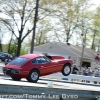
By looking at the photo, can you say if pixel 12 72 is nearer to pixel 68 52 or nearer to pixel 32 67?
pixel 32 67

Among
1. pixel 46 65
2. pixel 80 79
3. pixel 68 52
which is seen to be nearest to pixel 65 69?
pixel 46 65

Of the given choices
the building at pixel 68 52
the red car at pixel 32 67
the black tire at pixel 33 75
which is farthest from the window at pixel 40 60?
the building at pixel 68 52

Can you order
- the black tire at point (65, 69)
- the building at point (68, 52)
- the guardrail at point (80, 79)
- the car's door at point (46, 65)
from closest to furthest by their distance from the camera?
the car's door at point (46, 65) → the black tire at point (65, 69) → the guardrail at point (80, 79) → the building at point (68, 52)

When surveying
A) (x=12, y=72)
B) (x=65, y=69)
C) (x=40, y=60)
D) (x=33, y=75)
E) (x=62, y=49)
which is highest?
(x=62, y=49)

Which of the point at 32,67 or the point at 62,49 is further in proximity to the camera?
the point at 62,49

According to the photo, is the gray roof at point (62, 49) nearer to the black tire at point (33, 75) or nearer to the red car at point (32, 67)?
the red car at point (32, 67)

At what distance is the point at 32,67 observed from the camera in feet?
56.3

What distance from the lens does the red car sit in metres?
17.0

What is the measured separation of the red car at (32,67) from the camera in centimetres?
1702

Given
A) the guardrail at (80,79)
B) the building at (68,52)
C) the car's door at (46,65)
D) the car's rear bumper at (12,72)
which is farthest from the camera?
the building at (68,52)

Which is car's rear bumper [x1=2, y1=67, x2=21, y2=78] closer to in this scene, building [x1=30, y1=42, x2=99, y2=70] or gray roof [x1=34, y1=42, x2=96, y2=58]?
building [x1=30, y1=42, x2=99, y2=70]

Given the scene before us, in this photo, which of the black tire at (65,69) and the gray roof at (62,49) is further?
the gray roof at (62,49)

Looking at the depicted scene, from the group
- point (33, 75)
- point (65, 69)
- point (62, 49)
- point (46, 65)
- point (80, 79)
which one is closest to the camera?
point (33, 75)

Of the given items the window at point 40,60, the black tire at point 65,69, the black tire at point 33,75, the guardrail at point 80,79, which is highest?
the window at point 40,60
